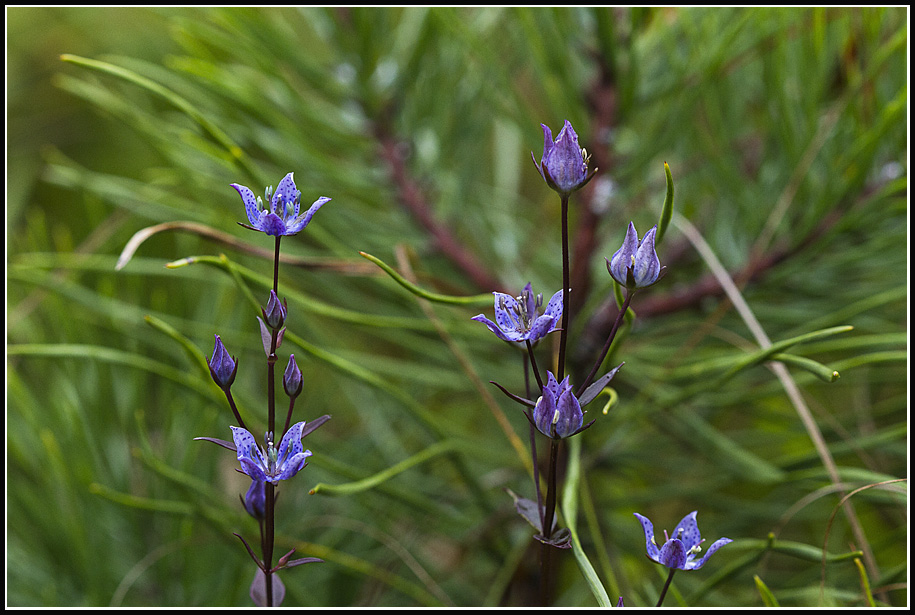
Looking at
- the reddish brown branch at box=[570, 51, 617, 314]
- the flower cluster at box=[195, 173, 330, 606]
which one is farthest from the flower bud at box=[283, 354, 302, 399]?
the reddish brown branch at box=[570, 51, 617, 314]

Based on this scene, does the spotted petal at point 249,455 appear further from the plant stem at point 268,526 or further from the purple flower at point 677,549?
the purple flower at point 677,549

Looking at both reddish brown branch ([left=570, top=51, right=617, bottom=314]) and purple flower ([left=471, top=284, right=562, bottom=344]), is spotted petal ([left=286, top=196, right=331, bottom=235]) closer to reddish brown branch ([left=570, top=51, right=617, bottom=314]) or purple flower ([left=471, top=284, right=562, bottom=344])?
purple flower ([left=471, top=284, right=562, bottom=344])

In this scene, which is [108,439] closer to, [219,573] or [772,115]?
[219,573]

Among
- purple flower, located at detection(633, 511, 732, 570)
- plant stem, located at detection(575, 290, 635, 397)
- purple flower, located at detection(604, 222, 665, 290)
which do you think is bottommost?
purple flower, located at detection(633, 511, 732, 570)

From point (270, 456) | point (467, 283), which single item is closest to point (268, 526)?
point (270, 456)

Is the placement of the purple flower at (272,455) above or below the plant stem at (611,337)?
below

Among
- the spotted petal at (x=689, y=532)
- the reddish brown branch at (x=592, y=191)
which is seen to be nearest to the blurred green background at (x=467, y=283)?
the reddish brown branch at (x=592, y=191)
